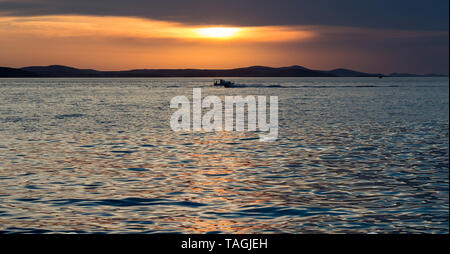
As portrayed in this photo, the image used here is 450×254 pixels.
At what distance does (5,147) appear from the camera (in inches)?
1129

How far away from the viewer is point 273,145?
99.4 feet

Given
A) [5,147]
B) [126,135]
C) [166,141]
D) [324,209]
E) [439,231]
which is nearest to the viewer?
[439,231]

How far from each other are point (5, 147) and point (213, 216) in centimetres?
1867

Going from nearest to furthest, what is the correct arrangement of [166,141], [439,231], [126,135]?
[439,231], [166,141], [126,135]

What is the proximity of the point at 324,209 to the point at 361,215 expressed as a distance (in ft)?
3.68

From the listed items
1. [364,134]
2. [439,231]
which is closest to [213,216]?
[439,231]
